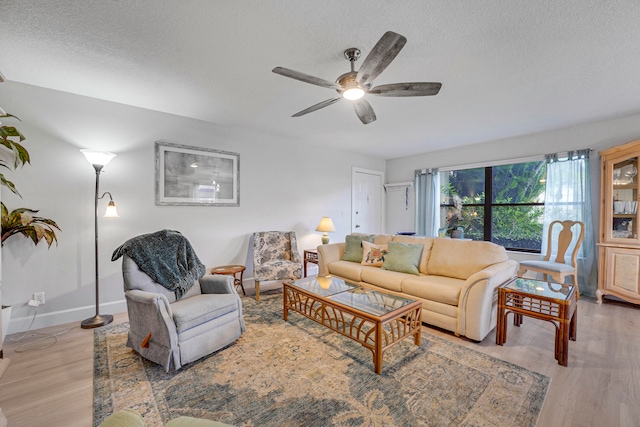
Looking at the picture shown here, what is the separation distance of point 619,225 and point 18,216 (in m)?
6.53

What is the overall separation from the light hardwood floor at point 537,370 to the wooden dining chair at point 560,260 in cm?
67

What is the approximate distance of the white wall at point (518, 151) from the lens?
11.6 feet

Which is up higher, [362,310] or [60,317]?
[362,310]

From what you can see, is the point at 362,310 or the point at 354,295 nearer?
the point at 362,310

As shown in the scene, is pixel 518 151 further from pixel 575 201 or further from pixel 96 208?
pixel 96 208

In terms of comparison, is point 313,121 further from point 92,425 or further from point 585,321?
point 585,321

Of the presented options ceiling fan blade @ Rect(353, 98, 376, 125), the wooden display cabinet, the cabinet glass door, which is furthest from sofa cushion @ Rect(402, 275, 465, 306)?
the cabinet glass door

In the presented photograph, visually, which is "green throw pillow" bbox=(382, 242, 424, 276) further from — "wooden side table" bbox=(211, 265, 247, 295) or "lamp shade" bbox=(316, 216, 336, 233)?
"wooden side table" bbox=(211, 265, 247, 295)

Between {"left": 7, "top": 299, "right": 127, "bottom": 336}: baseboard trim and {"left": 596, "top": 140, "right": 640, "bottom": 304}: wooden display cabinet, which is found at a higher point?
{"left": 596, "top": 140, "right": 640, "bottom": 304}: wooden display cabinet

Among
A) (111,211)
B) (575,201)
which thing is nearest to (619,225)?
(575,201)

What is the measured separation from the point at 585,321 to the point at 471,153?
119 inches

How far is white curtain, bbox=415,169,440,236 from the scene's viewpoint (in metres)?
5.26

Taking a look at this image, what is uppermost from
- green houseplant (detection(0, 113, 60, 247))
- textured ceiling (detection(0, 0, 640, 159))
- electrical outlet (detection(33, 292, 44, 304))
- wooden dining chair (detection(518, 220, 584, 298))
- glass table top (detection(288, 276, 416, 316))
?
textured ceiling (detection(0, 0, 640, 159))

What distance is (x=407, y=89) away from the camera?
6.54 ft
